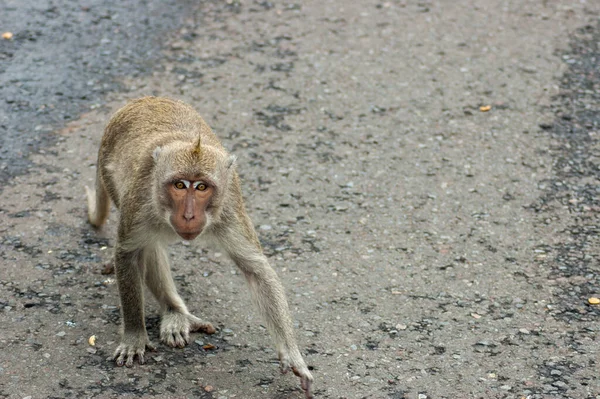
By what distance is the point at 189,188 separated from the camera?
163 inches

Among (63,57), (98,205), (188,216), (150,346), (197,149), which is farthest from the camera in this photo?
(63,57)

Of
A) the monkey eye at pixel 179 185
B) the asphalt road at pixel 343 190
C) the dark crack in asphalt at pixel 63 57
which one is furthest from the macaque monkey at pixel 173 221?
the dark crack in asphalt at pixel 63 57

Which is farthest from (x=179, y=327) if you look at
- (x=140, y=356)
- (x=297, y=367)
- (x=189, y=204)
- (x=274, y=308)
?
(x=189, y=204)

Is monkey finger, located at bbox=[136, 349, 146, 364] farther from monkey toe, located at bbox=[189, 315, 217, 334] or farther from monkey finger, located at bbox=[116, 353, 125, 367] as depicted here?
monkey toe, located at bbox=[189, 315, 217, 334]

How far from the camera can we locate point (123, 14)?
8.29 meters

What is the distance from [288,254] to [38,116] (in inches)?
99.9

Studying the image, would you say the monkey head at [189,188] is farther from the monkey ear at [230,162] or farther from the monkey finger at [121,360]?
the monkey finger at [121,360]

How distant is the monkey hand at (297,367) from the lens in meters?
4.23

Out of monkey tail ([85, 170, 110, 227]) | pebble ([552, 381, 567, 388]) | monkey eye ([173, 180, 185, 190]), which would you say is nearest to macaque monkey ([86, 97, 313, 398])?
monkey eye ([173, 180, 185, 190])

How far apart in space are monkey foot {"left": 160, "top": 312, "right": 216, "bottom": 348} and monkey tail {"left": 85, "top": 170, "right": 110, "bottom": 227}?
1003mm

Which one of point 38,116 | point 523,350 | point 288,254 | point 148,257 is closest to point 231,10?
point 38,116

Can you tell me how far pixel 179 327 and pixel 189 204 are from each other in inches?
35.7

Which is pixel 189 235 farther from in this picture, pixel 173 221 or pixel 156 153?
pixel 156 153

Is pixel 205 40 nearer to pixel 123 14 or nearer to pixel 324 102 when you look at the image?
pixel 123 14
